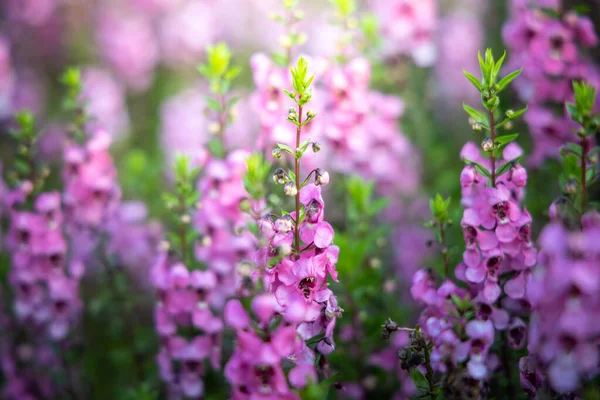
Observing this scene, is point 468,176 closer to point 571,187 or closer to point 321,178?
point 571,187

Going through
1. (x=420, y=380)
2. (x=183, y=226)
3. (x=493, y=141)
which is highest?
(x=493, y=141)

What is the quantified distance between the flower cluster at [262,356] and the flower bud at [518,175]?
→ 1.12 meters

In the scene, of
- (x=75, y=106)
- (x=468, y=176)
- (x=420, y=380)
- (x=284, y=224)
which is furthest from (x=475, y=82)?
(x=75, y=106)

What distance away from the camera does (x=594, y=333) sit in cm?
172

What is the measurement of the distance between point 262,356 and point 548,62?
2598 mm

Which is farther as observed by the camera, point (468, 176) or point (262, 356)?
point (468, 176)

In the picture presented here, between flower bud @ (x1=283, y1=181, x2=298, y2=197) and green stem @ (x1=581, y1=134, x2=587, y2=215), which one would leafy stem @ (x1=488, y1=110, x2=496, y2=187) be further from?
flower bud @ (x1=283, y1=181, x2=298, y2=197)

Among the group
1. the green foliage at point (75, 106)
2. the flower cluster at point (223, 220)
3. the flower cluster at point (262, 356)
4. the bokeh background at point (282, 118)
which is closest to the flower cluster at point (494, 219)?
the bokeh background at point (282, 118)

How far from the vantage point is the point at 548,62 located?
10.8 feet

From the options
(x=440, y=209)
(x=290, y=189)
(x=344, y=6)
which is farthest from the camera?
(x=344, y=6)

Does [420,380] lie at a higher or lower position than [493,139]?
lower

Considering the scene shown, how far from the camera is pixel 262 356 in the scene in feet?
6.31

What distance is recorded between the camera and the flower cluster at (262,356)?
1.94 m

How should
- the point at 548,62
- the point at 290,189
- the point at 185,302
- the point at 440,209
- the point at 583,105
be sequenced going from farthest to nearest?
the point at 548,62 → the point at 185,302 → the point at 440,209 → the point at 290,189 → the point at 583,105
